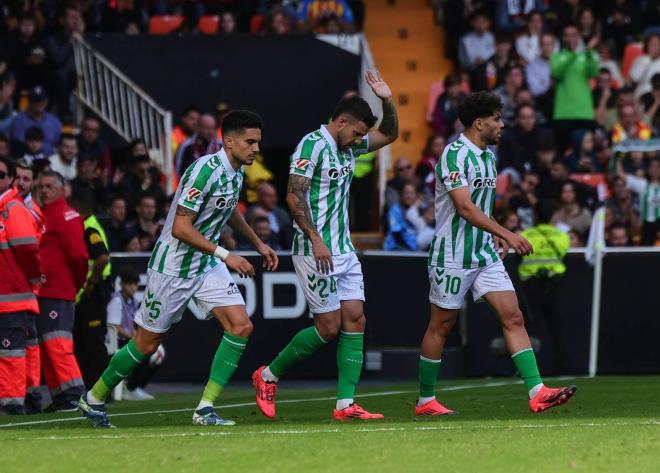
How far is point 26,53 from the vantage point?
23141 mm

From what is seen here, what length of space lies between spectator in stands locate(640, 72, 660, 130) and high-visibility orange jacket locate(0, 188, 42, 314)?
12.3 meters

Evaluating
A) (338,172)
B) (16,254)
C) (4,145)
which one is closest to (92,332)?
(16,254)

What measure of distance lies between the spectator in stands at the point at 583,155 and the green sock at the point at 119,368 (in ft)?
39.9

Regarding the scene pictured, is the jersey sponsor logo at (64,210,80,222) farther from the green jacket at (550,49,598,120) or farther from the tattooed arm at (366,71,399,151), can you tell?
the green jacket at (550,49,598,120)

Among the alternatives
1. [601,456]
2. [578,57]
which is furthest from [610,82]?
[601,456]

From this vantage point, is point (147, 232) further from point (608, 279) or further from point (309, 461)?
point (309, 461)

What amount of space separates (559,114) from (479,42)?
7.02 ft

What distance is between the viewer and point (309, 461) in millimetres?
9141

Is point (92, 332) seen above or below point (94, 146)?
below

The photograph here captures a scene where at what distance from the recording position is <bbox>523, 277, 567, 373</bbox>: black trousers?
19.2 meters

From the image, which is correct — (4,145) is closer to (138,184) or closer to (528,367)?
(138,184)

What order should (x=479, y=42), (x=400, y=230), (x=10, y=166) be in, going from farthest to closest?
1. (x=479, y=42)
2. (x=400, y=230)
3. (x=10, y=166)

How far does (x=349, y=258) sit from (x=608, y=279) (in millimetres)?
7992

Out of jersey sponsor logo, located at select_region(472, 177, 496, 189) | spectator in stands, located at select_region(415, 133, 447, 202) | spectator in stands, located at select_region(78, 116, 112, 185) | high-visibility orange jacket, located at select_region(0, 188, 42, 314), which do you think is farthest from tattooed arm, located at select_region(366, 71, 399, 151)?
spectator in stands, located at select_region(415, 133, 447, 202)
